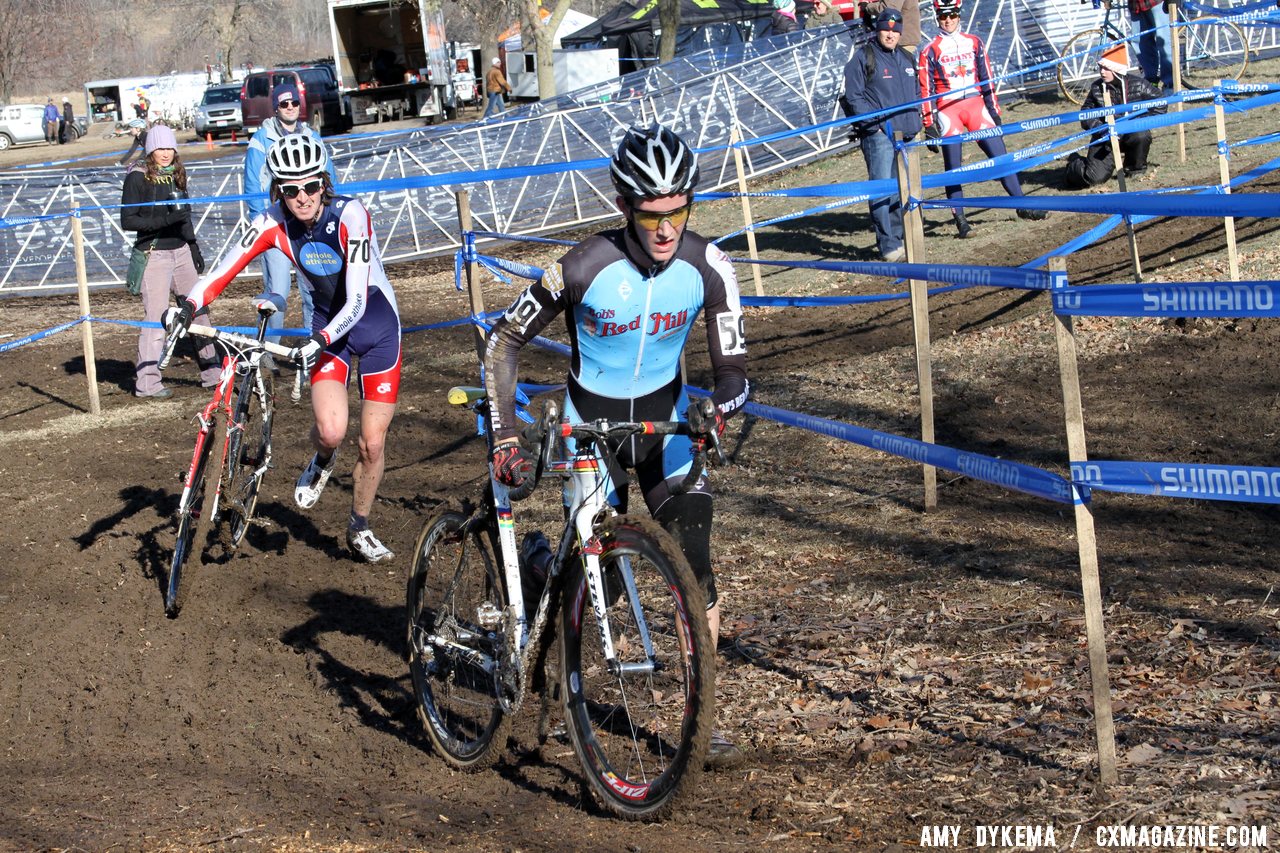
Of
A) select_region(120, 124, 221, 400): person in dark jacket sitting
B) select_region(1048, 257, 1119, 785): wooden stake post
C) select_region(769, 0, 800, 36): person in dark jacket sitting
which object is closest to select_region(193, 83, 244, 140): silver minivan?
select_region(769, 0, 800, 36): person in dark jacket sitting

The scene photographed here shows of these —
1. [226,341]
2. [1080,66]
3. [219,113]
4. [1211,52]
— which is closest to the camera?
[226,341]

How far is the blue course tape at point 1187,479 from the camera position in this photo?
3.67m

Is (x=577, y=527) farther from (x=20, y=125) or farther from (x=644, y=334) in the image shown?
(x=20, y=125)

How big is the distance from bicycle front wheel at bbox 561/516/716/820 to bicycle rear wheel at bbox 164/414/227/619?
3.39 m

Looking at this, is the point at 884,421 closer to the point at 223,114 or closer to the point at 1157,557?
the point at 1157,557

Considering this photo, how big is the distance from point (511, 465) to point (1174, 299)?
220 centimetres

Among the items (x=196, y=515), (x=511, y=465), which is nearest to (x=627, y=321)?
(x=511, y=465)

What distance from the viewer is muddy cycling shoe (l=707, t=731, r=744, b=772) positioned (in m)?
4.66

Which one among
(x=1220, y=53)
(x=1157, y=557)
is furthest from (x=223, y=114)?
(x=1157, y=557)

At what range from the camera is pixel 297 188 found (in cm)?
717

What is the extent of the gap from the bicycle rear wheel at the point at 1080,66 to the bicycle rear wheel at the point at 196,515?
1469 centimetres

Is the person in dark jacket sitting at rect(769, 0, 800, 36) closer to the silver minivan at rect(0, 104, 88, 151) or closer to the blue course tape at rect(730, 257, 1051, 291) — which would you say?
the blue course tape at rect(730, 257, 1051, 291)

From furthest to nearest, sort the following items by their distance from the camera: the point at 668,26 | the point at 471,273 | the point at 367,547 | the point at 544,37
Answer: the point at 544,37
the point at 668,26
the point at 471,273
the point at 367,547

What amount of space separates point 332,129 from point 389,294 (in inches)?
1551
